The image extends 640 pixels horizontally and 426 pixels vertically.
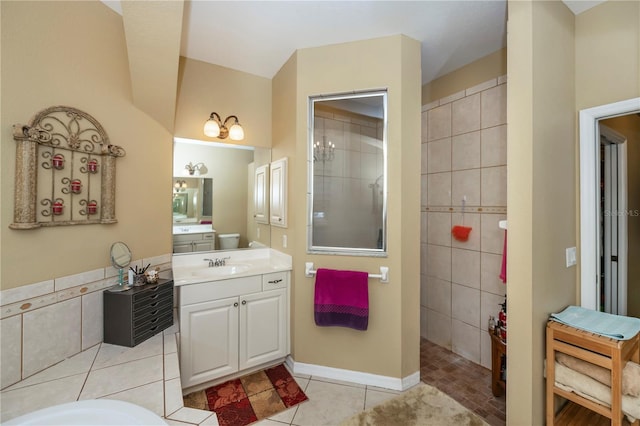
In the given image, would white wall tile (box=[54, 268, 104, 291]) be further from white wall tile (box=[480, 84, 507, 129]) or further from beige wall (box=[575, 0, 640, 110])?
beige wall (box=[575, 0, 640, 110])

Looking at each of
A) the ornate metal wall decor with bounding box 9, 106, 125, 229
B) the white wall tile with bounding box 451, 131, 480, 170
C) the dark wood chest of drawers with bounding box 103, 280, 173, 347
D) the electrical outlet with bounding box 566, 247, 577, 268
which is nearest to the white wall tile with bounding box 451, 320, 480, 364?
the electrical outlet with bounding box 566, 247, 577, 268

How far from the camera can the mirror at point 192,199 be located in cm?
238

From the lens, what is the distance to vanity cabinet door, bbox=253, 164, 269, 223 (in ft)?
9.11

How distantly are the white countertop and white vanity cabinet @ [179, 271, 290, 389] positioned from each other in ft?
0.17

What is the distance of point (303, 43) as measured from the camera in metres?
2.23

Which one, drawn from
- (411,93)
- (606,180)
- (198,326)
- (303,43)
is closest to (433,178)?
(411,93)

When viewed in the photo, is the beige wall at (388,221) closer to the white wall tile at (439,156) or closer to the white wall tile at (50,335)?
the white wall tile at (439,156)

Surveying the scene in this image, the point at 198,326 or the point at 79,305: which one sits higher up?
the point at 79,305

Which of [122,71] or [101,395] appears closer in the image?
[101,395]

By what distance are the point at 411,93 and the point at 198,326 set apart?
7.82ft

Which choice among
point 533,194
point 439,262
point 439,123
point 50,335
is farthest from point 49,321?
point 439,123

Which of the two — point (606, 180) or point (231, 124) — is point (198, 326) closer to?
point (231, 124)

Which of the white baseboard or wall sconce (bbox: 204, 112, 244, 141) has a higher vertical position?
wall sconce (bbox: 204, 112, 244, 141)

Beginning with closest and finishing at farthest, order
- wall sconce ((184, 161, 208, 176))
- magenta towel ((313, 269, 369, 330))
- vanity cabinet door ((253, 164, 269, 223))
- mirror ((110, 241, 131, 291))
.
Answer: mirror ((110, 241, 131, 291)) → magenta towel ((313, 269, 369, 330)) → wall sconce ((184, 161, 208, 176)) → vanity cabinet door ((253, 164, 269, 223))
